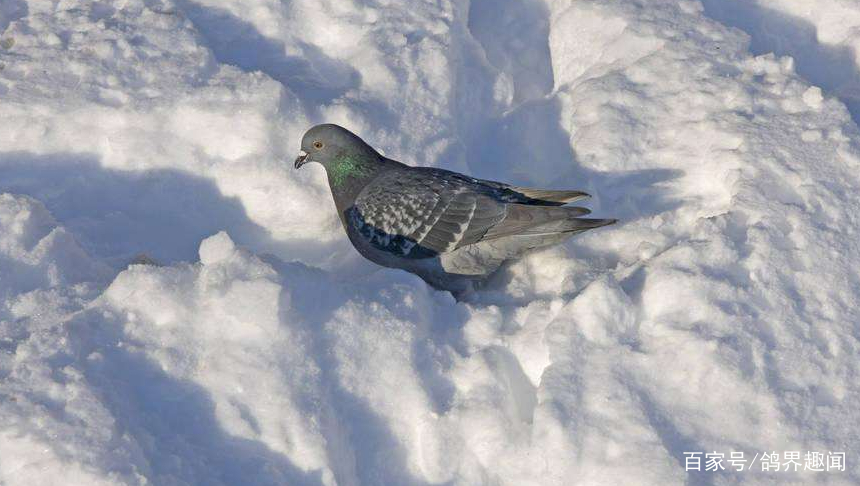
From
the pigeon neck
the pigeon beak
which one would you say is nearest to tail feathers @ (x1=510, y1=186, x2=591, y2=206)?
the pigeon neck

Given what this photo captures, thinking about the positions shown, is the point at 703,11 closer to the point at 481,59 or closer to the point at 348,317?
the point at 481,59

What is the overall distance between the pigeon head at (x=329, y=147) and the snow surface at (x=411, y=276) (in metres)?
0.25

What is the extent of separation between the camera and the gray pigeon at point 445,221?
18.2ft

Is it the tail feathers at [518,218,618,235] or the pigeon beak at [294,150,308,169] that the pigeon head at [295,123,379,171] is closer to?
the pigeon beak at [294,150,308,169]

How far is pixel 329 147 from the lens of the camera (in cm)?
580

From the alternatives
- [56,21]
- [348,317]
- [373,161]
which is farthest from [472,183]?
[56,21]

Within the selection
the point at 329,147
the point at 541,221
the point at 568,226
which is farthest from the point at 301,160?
the point at 568,226

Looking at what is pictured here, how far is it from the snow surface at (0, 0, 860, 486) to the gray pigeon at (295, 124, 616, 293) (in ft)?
0.66

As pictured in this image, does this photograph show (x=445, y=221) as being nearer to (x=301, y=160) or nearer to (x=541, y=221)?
(x=541, y=221)

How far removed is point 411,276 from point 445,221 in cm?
66

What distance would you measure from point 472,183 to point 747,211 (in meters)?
1.59

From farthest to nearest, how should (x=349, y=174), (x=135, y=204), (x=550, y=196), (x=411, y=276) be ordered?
(x=349, y=174), (x=135, y=204), (x=550, y=196), (x=411, y=276)

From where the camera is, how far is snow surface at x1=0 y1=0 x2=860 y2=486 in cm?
407

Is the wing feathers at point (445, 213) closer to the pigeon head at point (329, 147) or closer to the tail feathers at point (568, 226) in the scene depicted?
the tail feathers at point (568, 226)
